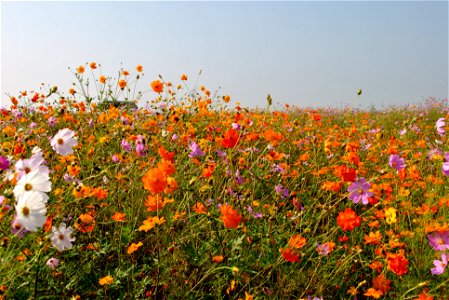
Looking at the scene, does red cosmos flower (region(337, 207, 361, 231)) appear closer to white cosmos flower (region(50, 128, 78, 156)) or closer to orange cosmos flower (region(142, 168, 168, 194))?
orange cosmos flower (region(142, 168, 168, 194))

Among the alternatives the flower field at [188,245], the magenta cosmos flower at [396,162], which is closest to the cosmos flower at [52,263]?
→ the flower field at [188,245]

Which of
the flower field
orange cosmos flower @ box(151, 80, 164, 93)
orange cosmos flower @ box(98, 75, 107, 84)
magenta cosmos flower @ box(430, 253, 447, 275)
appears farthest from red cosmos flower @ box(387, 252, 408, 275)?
orange cosmos flower @ box(98, 75, 107, 84)

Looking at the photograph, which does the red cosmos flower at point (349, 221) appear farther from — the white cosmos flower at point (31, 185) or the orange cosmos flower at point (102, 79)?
the orange cosmos flower at point (102, 79)

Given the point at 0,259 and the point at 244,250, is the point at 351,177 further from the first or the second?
the point at 0,259

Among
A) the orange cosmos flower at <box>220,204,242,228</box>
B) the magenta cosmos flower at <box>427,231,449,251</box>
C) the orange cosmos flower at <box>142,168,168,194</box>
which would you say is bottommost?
the magenta cosmos flower at <box>427,231,449,251</box>

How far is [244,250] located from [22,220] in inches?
37.1

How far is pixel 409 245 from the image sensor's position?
1.95 meters

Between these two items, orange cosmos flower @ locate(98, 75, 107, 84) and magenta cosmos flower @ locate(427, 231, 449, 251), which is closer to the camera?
magenta cosmos flower @ locate(427, 231, 449, 251)

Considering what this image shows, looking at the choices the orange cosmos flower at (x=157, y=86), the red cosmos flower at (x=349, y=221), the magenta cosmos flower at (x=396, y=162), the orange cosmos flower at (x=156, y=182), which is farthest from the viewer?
the orange cosmos flower at (x=157, y=86)

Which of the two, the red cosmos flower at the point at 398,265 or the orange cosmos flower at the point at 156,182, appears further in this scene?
the red cosmos flower at the point at 398,265

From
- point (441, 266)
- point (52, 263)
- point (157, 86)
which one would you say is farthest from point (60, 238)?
point (157, 86)

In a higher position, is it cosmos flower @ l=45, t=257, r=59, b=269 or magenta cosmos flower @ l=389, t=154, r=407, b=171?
magenta cosmos flower @ l=389, t=154, r=407, b=171

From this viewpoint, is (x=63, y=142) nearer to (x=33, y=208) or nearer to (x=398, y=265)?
(x=33, y=208)

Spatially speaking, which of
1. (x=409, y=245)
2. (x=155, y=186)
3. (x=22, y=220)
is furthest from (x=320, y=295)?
(x=22, y=220)
